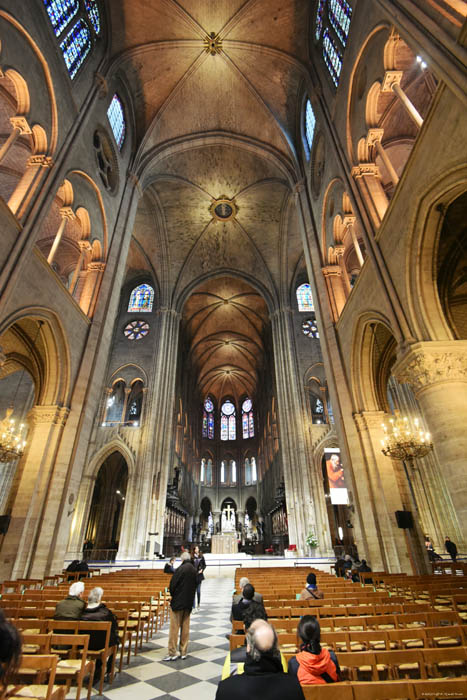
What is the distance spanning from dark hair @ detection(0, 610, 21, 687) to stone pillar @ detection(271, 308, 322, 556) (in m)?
18.7

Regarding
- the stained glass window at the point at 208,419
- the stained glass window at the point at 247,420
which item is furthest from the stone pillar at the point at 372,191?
the stained glass window at the point at 208,419

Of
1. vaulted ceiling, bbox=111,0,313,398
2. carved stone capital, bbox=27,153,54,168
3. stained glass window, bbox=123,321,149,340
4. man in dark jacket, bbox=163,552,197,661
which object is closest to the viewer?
man in dark jacket, bbox=163,552,197,661

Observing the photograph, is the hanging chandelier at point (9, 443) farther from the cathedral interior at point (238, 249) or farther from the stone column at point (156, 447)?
the stone column at point (156, 447)

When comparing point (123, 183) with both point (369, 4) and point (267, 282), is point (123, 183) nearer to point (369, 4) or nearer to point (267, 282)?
point (369, 4)

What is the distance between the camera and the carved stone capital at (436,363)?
6.21m

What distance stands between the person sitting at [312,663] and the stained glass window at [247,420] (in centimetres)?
3991

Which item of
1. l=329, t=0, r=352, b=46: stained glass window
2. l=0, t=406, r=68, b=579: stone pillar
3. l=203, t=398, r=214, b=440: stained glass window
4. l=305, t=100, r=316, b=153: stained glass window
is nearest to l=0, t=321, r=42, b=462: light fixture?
l=0, t=406, r=68, b=579: stone pillar

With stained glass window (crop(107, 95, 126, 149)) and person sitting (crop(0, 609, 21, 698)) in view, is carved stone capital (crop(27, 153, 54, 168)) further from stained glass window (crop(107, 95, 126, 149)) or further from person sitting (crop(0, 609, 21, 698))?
person sitting (crop(0, 609, 21, 698))

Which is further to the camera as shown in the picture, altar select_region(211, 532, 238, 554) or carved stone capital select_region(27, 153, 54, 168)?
altar select_region(211, 532, 238, 554)

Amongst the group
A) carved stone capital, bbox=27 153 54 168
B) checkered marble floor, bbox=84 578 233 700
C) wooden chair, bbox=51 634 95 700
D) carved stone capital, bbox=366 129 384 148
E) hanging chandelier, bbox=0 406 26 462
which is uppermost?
carved stone capital, bbox=366 129 384 148

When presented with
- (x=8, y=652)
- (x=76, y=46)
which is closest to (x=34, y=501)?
(x=8, y=652)

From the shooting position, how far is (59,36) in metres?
10.2

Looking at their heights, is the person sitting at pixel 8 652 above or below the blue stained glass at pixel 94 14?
below

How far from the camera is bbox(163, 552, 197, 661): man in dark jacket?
425cm
